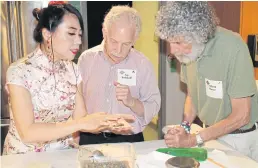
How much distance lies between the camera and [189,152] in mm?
1521

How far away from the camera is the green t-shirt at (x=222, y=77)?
5.58ft

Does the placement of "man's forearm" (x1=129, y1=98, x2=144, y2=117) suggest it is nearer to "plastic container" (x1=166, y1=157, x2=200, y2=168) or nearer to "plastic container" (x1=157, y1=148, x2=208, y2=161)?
"plastic container" (x1=157, y1=148, x2=208, y2=161)

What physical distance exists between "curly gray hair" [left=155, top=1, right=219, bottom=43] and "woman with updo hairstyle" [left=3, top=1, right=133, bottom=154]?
0.44m

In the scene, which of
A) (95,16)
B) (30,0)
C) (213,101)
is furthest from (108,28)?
(95,16)

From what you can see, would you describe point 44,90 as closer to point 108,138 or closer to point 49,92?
point 49,92

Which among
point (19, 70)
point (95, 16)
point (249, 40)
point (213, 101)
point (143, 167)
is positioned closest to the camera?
point (143, 167)

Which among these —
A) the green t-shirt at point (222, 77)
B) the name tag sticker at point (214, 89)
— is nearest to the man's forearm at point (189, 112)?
the green t-shirt at point (222, 77)

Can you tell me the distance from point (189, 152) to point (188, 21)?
634 millimetres

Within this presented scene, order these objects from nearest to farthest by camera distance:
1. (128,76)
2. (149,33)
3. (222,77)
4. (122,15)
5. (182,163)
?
(182,163), (222,77), (122,15), (128,76), (149,33)

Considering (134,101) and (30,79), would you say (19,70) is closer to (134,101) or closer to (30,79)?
(30,79)

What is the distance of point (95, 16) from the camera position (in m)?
3.78

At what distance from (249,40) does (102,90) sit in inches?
68.8

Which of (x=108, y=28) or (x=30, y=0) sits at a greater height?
(x=30, y=0)

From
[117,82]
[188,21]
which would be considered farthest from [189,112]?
[188,21]
